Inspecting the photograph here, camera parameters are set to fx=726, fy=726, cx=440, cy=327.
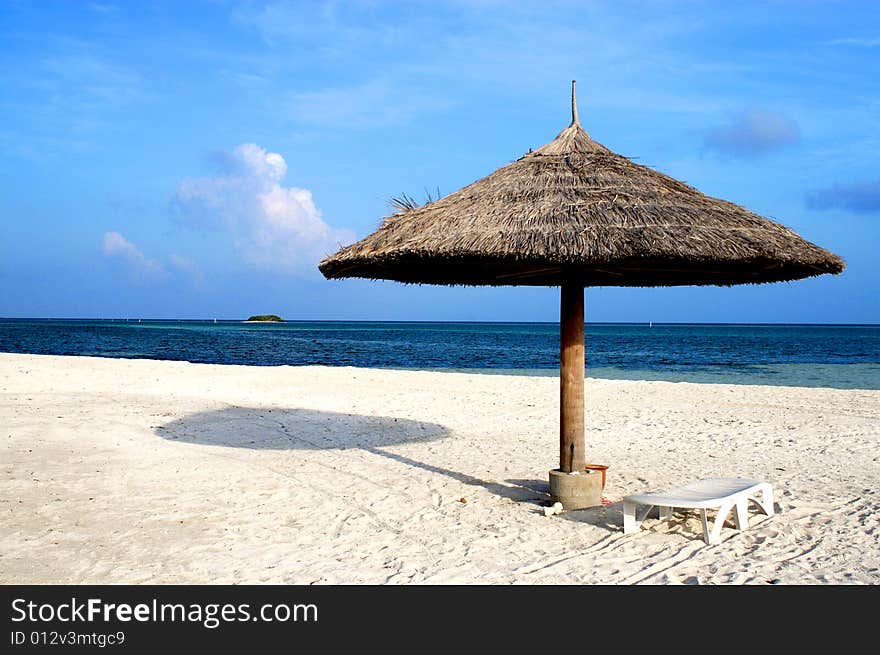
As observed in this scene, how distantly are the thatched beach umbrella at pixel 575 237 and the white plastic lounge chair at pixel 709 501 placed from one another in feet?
2.56

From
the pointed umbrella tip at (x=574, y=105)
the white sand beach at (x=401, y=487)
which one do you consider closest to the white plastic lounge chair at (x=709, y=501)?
the white sand beach at (x=401, y=487)

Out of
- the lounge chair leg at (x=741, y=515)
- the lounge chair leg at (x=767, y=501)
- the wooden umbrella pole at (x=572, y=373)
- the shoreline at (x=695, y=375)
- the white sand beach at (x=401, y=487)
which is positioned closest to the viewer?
the white sand beach at (x=401, y=487)

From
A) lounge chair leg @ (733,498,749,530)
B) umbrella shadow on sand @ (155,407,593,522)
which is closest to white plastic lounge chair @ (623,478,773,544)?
lounge chair leg @ (733,498,749,530)

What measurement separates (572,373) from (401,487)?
212 cm

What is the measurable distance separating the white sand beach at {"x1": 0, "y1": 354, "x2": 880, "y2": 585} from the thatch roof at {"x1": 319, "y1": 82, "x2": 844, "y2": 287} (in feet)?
6.79

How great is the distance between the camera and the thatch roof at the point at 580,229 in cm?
521

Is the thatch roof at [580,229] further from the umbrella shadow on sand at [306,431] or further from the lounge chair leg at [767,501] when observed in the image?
the umbrella shadow on sand at [306,431]

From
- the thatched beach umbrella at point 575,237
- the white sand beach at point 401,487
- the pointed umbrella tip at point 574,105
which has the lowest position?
the white sand beach at point 401,487

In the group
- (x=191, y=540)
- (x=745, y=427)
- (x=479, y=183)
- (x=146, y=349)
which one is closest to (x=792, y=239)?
(x=479, y=183)

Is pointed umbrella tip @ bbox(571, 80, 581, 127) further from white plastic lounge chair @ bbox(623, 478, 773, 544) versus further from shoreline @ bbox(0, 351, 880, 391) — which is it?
shoreline @ bbox(0, 351, 880, 391)
